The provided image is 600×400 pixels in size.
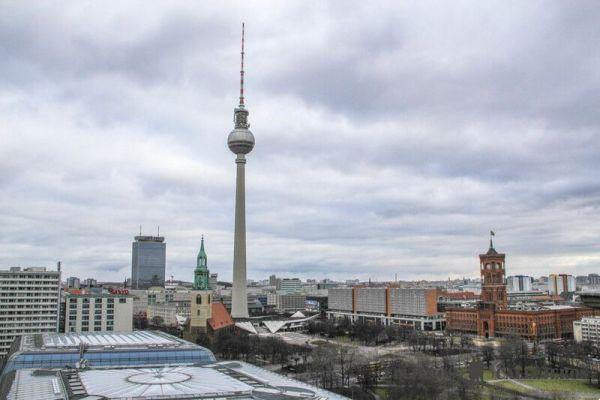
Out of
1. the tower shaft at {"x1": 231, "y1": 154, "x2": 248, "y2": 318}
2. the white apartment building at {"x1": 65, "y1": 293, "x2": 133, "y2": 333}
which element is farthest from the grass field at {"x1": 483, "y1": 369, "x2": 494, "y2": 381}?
the tower shaft at {"x1": 231, "y1": 154, "x2": 248, "y2": 318}

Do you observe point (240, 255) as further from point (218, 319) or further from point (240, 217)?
point (218, 319)

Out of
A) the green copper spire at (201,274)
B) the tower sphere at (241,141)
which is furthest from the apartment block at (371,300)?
the green copper spire at (201,274)

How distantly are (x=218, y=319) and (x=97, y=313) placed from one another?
67.3ft

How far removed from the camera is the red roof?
3856 inches

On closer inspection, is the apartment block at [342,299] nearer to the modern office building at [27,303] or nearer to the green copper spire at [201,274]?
the green copper spire at [201,274]

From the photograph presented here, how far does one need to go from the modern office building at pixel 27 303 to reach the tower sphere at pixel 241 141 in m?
63.4

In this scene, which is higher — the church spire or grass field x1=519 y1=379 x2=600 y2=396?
the church spire

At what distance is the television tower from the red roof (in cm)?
2602

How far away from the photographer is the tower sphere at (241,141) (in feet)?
463

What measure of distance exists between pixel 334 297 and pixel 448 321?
2212 inches

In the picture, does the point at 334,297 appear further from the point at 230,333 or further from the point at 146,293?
the point at 230,333

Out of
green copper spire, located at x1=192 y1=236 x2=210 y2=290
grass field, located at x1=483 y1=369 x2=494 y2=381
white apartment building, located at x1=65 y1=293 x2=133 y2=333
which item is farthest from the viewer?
green copper spire, located at x1=192 y1=236 x2=210 y2=290

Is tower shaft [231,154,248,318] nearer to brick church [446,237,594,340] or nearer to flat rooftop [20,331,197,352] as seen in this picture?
brick church [446,237,594,340]

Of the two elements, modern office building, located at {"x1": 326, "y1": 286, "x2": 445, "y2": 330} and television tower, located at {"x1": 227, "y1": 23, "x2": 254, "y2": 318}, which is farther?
modern office building, located at {"x1": 326, "y1": 286, "x2": 445, "y2": 330}
